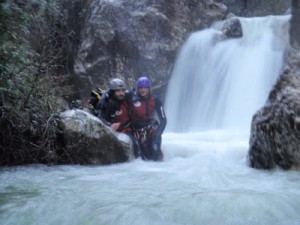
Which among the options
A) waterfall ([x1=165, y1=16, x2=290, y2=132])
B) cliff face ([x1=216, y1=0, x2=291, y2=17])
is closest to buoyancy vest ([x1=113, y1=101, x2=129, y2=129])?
waterfall ([x1=165, y1=16, x2=290, y2=132])

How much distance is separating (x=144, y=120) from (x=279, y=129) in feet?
7.51

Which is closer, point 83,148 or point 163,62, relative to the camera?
point 83,148

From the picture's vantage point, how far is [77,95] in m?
11.7

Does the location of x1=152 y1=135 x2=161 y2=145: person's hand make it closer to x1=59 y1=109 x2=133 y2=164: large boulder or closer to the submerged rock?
x1=59 y1=109 x2=133 y2=164: large boulder

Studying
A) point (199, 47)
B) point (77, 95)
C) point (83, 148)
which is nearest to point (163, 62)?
point (199, 47)

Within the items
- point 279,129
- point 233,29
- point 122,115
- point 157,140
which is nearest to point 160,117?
point 157,140

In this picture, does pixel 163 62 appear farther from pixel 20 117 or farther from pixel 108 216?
pixel 108 216

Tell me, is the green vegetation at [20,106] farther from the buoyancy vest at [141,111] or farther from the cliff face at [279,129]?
the cliff face at [279,129]

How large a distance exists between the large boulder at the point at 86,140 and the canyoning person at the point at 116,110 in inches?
23.1

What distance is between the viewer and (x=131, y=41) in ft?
36.5

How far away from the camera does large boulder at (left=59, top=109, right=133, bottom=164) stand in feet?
18.4

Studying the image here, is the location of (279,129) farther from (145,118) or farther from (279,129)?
(145,118)

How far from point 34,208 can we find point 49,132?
2.35 m

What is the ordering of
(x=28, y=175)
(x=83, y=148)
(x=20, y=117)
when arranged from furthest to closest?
(x=83, y=148)
(x=20, y=117)
(x=28, y=175)
